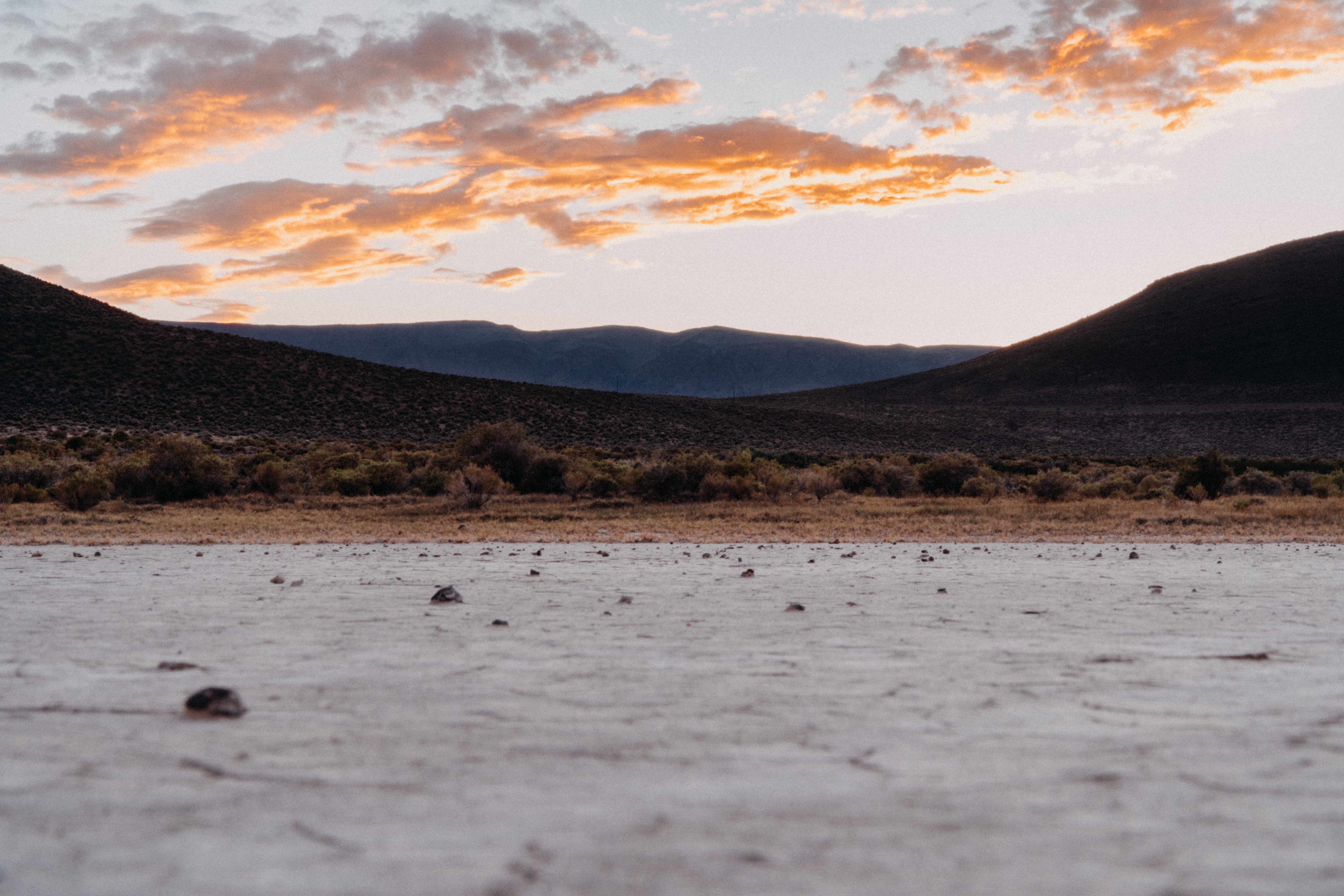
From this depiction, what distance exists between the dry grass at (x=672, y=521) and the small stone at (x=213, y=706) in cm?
910

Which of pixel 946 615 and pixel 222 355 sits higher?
pixel 222 355

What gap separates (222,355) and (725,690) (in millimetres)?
57239

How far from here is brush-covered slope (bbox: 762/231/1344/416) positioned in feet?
261

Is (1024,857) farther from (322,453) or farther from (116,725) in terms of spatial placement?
(322,453)

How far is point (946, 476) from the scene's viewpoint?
2391 cm

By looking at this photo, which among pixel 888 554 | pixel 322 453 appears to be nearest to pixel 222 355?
pixel 322 453

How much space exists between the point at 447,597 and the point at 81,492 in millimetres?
14336

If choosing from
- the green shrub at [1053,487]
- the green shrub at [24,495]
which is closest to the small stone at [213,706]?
the green shrub at [24,495]

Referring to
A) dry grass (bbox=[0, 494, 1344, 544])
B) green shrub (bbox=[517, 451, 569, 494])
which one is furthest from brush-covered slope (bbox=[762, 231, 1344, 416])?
dry grass (bbox=[0, 494, 1344, 544])

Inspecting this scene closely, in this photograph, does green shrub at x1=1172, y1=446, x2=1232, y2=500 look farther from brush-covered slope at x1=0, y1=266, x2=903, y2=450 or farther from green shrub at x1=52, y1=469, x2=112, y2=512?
brush-covered slope at x1=0, y1=266, x2=903, y2=450

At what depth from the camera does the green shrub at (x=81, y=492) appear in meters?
17.0

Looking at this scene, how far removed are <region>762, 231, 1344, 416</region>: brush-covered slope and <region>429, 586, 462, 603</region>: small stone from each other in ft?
229

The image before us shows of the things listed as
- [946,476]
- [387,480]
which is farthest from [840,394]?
[387,480]

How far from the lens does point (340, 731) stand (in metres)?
3.04
